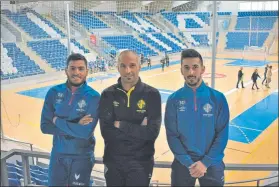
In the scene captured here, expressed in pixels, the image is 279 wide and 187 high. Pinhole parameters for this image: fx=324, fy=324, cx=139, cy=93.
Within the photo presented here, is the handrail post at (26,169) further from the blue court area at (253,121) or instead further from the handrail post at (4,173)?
the blue court area at (253,121)

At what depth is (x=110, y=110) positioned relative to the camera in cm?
251

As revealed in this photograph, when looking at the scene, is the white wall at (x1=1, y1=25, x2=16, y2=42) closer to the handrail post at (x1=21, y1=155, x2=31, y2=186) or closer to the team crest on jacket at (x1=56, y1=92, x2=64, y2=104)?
the handrail post at (x1=21, y1=155, x2=31, y2=186)

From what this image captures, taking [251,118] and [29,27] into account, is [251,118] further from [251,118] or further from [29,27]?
[29,27]

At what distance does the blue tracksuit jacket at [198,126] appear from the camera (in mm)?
2475

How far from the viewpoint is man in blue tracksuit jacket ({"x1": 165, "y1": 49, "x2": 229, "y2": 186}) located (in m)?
2.46

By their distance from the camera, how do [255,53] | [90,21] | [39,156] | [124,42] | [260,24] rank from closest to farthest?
[39,156]
[124,42]
[90,21]
[260,24]
[255,53]

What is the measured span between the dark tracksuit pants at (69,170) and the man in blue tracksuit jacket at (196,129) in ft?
2.44

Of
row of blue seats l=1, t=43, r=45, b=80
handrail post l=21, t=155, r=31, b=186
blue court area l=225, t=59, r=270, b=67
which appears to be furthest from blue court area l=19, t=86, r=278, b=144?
blue court area l=225, t=59, r=270, b=67

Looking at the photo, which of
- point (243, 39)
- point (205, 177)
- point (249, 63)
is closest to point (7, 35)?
point (205, 177)

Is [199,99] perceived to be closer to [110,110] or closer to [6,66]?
[110,110]

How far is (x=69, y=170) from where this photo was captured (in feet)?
8.93

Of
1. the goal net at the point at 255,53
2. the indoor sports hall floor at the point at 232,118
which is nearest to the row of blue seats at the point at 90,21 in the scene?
the indoor sports hall floor at the point at 232,118

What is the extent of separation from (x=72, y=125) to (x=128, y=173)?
2.05ft

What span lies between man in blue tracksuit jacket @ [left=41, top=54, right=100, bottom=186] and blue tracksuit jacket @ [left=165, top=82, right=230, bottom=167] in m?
0.67
